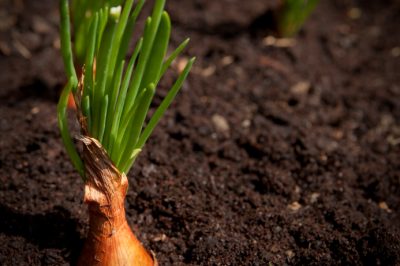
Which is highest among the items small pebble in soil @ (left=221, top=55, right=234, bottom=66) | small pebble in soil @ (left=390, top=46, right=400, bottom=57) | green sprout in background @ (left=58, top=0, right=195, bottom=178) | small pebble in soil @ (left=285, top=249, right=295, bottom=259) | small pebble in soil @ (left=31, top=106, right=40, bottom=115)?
green sprout in background @ (left=58, top=0, right=195, bottom=178)

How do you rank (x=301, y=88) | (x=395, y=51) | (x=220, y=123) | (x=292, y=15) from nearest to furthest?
(x=220, y=123) < (x=301, y=88) < (x=292, y=15) < (x=395, y=51)

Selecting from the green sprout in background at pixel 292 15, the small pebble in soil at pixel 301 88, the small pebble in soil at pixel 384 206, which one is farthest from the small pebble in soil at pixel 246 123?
the green sprout in background at pixel 292 15

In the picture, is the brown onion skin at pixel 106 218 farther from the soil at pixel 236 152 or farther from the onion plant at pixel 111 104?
the soil at pixel 236 152

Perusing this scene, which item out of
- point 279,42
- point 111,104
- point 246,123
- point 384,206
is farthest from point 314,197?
point 279,42

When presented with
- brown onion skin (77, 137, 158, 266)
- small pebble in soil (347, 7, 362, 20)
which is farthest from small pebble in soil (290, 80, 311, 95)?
brown onion skin (77, 137, 158, 266)

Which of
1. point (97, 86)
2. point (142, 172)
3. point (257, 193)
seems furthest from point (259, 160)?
point (97, 86)

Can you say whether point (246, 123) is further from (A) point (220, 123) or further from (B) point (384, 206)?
(B) point (384, 206)

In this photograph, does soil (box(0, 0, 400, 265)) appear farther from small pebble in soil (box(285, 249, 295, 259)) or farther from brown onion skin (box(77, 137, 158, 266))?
brown onion skin (box(77, 137, 158, 266))

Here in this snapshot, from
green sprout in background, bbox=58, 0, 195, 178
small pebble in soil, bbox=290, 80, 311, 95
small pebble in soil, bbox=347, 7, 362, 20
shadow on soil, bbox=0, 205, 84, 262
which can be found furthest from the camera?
small pebble in soil, bbox=347, 7, 362, 20
